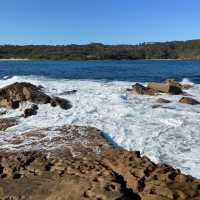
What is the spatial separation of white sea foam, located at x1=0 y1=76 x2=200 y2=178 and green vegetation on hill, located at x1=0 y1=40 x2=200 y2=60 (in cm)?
11502

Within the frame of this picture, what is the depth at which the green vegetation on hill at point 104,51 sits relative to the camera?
468 feet

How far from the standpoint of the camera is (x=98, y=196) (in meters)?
7.14

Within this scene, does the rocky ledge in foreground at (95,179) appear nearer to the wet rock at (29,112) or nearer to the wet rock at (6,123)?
the wet rock at (6,123)

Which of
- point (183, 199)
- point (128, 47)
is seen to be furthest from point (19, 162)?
point (128, 47)

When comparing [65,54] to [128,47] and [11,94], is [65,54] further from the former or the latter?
[11,94]

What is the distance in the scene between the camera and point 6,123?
17.5m

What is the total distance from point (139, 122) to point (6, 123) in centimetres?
446

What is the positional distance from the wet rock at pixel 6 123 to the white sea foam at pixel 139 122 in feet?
0.90

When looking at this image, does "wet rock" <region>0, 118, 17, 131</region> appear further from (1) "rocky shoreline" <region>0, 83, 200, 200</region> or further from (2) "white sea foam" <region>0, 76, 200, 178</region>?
(1) "rocky shoreline" <region>0, 83, 200, 200</region>

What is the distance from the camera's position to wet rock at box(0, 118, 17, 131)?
54.7 feet

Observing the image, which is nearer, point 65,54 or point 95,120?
point 95,120

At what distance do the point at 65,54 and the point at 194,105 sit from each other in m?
123

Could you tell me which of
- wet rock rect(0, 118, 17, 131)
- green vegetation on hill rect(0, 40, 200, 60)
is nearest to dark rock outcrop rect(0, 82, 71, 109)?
wet rock rect(0, 118, 17, 131)

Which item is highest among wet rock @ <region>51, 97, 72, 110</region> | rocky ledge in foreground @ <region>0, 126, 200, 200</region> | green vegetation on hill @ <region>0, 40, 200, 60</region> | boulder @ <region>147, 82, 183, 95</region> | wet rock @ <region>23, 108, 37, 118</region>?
rocky ledge in foreground @ <region>0, 126, 200, 200</region>
